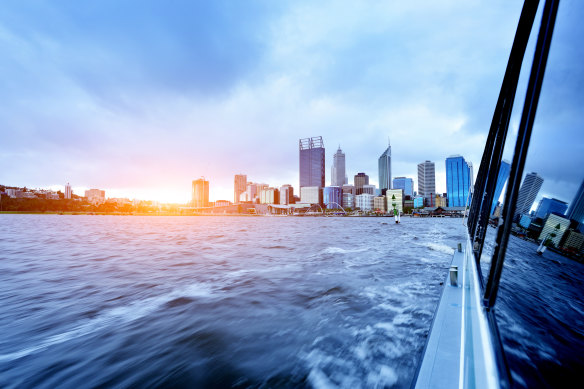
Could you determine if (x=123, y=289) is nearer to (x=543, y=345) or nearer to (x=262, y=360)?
(x=262, y=360)

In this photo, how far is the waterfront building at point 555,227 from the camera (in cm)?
257

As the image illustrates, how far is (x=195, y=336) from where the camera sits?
3.63 m

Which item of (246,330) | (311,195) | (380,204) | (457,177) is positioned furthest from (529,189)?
(311,195)

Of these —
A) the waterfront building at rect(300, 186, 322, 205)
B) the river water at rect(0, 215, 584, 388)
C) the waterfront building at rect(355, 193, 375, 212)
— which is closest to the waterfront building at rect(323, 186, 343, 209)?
the waterfront building at rect(300, 186, 322, 205)

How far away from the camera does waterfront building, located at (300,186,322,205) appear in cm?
18850

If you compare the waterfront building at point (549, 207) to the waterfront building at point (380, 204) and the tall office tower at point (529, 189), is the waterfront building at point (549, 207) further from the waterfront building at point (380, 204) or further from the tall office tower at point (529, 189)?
the waterfront building at point (380, 204)

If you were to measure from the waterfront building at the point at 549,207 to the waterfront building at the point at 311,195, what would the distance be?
601 ft

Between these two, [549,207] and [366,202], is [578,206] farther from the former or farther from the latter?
[366,202]

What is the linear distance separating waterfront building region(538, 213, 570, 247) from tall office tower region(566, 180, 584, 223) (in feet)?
0.76

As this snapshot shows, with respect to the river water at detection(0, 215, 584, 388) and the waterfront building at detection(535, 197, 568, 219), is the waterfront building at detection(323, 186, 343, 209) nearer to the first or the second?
the river water at detection(0, 215, 584, 388)

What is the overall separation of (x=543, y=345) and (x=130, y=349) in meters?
5.49

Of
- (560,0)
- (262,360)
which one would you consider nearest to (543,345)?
(262,360)

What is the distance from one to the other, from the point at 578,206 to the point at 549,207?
0.93 meters

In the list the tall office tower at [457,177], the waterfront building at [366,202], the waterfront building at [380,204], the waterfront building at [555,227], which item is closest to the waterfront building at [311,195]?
the waterfront building at [366,202]
